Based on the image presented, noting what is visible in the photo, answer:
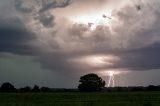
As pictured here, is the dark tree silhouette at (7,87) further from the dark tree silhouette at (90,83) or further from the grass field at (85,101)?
the grass field at (85,101)

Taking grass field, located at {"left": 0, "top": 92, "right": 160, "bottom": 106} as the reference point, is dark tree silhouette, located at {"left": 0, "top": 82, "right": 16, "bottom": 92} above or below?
above

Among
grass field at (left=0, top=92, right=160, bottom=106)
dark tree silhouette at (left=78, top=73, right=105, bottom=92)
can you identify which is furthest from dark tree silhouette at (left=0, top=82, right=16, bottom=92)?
grass field at (left=0, top=92, right=160, bottom=106)

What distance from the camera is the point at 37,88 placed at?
142375 millimetres

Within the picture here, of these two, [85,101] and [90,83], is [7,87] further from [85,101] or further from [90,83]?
[85,101]

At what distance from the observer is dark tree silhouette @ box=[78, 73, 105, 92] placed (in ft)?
456

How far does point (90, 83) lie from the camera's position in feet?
458

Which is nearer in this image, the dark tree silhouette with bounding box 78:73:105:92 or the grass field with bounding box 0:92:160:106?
the grass field with bounding box 0:92:160:106

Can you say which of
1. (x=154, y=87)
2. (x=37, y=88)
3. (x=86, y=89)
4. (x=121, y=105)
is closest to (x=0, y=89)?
(x=37, y=88)

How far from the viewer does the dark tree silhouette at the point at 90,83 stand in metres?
139

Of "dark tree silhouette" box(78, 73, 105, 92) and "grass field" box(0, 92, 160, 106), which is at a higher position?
"dark tree silhouette" box(78, 73, 105, 92)

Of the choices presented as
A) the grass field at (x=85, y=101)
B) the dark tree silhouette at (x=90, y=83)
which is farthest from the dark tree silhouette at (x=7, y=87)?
the grass field at (x=85, y=101)

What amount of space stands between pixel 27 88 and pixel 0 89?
32.1ft

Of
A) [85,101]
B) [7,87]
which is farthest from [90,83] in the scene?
[85,101]

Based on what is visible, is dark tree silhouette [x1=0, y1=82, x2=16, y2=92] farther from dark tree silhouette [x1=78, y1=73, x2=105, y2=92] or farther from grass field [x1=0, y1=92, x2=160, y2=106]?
grass field [x1=0, y1=92, x2=160, y2=106]
